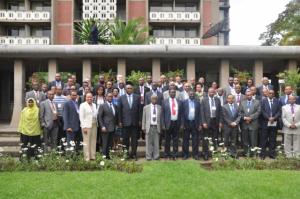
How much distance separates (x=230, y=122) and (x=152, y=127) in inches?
80.6

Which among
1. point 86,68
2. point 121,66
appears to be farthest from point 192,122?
point 86,68

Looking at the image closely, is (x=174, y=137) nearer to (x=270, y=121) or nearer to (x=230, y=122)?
(x=230, y=122)

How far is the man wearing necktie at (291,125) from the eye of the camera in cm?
1201

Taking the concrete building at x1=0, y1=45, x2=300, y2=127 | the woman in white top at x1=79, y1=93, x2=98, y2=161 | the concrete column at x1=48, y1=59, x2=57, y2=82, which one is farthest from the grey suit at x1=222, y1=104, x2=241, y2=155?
the concrete column at x1=48, y1=59, x2=57, y2=82

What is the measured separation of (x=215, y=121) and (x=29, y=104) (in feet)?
15.8

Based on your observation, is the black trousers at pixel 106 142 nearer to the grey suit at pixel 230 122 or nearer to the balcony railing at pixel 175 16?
the grey suit at pixel 230 122

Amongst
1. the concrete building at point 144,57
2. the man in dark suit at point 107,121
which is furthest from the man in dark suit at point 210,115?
the concrete building at point 144,57

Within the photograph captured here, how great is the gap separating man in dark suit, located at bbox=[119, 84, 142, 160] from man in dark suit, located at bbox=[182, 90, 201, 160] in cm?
126

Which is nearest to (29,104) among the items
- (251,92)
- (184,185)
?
(184,185)

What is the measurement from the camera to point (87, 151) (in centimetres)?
1148

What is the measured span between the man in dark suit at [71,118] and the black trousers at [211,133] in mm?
3312

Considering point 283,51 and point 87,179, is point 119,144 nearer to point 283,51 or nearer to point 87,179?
point 87,179

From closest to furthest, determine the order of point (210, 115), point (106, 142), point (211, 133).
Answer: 1. point (106, 142)
2. point (210, 115)
3. point (211, 133)

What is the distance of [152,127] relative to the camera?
39.6 feet
